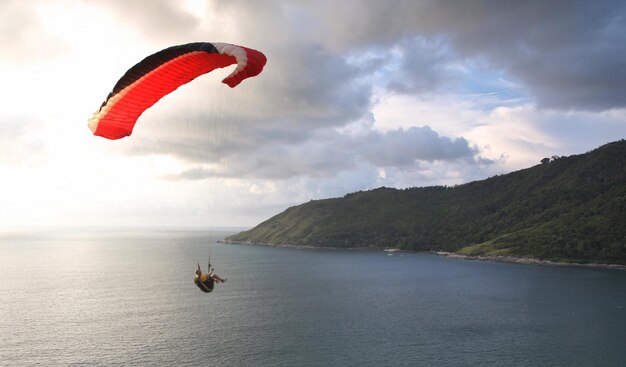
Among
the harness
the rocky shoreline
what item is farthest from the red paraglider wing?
the rocky shoreline

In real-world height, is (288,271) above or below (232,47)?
below

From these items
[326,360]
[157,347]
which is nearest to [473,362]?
[326,360]

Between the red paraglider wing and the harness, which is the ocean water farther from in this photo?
the red paraglider wing

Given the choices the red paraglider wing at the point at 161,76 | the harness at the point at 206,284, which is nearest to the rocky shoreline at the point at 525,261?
the harness at the point at 206,284

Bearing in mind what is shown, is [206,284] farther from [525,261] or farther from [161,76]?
[525,261]

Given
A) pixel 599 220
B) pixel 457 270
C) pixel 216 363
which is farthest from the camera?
pixel 599 220

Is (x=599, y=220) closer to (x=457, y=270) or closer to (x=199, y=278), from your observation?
(x=457, y=270)

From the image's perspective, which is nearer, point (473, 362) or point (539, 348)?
point (473, 362)
